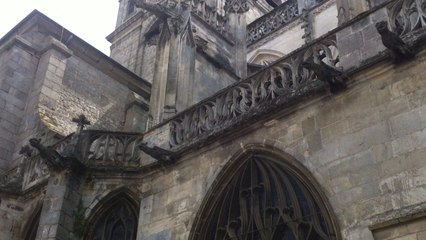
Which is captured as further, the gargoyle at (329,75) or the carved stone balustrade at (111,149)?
the carved stone balustrade at (111,149)

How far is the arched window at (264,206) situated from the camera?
6.15 metres

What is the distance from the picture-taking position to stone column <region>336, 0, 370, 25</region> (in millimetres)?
7657

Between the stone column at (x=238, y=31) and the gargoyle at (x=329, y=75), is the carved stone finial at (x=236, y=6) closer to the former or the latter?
the stone column at (x=238, y=31)

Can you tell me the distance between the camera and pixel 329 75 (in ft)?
20.2

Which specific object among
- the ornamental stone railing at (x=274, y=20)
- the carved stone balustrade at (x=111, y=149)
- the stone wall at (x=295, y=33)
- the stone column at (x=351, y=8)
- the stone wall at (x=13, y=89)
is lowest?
the carved stone balustrade at (x=111, y=149)

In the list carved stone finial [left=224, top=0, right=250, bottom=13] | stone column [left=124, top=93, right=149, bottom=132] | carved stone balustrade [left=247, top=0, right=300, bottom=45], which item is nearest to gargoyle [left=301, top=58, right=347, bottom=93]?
carved stone finial [left=224, top=0, right=250, bottom=13]

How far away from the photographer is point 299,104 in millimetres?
6652

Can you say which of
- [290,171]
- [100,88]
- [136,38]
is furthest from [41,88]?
[136,38]

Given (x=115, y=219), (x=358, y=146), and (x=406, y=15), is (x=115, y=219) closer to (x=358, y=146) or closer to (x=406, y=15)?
(x=358, y=146)

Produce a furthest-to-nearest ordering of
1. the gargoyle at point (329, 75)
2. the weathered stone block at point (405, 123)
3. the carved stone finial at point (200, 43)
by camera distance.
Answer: the carved stone finial at point (200, 43), the gargoyle at point (329, 75), the weathered stone block at point (405, 123)

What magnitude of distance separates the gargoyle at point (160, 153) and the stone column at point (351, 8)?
10.2 ft

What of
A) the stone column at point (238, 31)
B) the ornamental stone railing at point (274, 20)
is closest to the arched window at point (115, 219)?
the stone column at point (238, 31)

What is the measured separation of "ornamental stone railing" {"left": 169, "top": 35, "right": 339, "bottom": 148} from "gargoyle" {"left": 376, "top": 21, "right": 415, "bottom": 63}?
955mm

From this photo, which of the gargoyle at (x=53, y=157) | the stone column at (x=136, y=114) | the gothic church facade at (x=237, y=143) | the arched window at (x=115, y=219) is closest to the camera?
the gothic church facade at (x=237, y=143)
